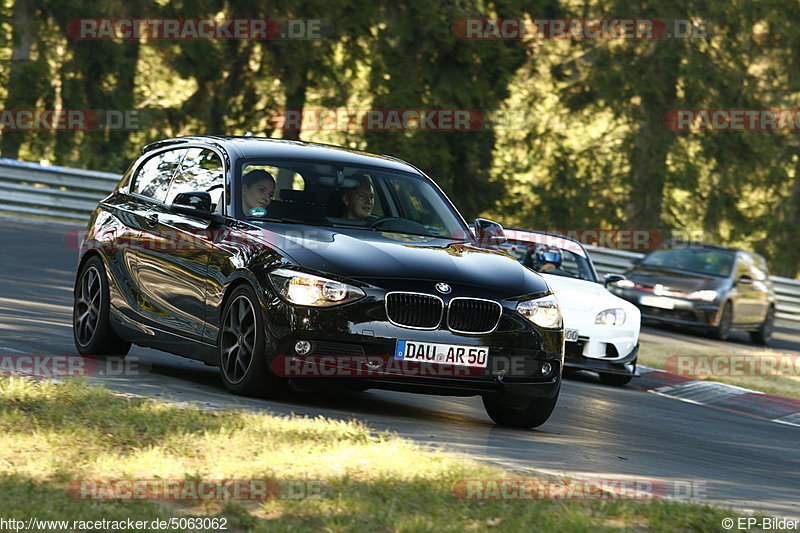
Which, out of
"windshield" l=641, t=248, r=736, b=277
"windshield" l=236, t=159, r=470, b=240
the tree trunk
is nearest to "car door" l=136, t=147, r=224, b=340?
"windshield" l=236, t=159, r=470, b=240

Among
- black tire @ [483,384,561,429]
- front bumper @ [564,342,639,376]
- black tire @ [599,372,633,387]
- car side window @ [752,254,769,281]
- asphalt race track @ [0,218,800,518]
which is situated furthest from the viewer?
car side window @ [752,254,769,281]

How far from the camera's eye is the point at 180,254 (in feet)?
33.1

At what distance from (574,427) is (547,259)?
20.9 ft

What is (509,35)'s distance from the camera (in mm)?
34531

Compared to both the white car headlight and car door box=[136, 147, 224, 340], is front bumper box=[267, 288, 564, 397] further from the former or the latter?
the white car headlight

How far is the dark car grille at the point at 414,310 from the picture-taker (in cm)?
876

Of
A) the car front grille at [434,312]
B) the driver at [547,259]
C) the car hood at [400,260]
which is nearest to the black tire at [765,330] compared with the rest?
the driver at [547,259]

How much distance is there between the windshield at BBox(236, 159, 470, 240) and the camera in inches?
388

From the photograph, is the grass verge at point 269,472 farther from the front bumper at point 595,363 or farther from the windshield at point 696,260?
the windshield at point 696,260

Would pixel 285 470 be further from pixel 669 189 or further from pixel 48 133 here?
pixel 669 189

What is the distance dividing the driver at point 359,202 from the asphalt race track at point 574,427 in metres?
1.29

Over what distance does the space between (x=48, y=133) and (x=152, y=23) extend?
354 centimetres

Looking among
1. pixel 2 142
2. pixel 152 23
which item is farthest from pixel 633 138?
pixel 2 142

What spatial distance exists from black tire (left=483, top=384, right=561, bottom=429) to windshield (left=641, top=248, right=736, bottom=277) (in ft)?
53.5
